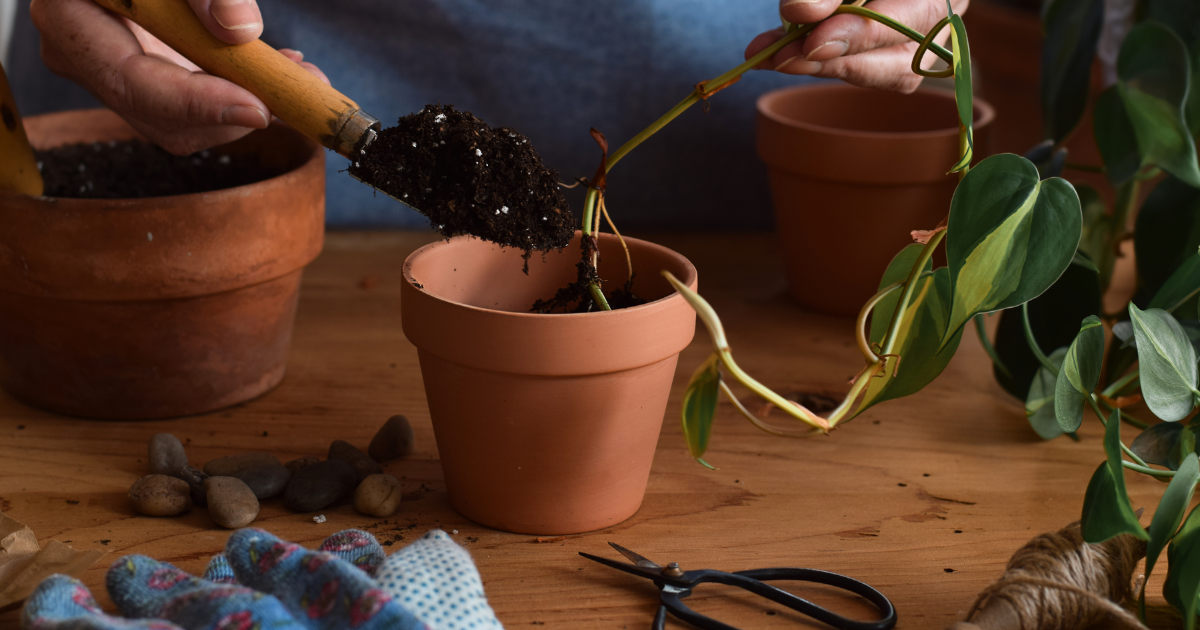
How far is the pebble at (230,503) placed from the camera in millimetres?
616

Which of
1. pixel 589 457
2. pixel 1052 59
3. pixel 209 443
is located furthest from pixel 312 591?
pixel 1052 59

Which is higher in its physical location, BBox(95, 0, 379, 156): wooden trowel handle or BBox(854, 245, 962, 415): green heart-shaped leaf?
BBox(95, 0, 379, 156): wooden trowel handle

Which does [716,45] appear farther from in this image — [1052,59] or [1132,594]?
[1132,594]

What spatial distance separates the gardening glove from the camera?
438 millimetres

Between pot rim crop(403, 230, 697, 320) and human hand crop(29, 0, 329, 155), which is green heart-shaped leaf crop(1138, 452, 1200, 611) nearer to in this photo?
pot rim crop(403, 230, 697, 320)

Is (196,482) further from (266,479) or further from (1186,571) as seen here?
(1186,571)

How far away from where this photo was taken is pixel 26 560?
553 mm

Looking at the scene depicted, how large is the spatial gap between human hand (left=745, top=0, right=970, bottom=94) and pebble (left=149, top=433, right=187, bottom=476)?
1.74 feet

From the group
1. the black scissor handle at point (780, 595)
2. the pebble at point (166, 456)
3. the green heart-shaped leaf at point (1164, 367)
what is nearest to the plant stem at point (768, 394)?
the black scissor handle at point (780, 595)

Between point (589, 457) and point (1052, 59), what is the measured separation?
0.69 metres

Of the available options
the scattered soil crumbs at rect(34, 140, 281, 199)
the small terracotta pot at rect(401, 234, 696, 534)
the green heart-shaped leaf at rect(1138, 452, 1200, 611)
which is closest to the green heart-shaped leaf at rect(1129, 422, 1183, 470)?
the green heart-shaped leaf at rect(1138, 452, 1200, 611)

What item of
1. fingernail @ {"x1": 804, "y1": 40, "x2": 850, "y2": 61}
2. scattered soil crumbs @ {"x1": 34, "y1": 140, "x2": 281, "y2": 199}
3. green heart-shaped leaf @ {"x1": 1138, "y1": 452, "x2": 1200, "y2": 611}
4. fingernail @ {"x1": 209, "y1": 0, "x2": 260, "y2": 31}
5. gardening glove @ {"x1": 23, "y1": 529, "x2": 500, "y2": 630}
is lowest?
green heart-shaped leaf @ {"x1": 1138, "y1": 452, "x2": 1200, "y2": 611}

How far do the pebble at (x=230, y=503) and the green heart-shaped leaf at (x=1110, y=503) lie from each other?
521 millimetres

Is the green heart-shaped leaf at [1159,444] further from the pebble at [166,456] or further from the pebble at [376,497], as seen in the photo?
the pebble at [166,456]
